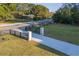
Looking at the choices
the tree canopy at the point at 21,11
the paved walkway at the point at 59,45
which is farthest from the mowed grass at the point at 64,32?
the tree canopy at the point at 21,11

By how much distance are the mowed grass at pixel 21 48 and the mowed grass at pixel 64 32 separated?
18 centimetres

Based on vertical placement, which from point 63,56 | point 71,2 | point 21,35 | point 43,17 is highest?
point 71,2

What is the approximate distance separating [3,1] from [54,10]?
1.97ft

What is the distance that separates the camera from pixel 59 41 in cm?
282

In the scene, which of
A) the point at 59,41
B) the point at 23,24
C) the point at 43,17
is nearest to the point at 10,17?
the point at 23,24

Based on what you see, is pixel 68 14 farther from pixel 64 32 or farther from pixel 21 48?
pixel 21 48

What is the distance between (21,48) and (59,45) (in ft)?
1.46

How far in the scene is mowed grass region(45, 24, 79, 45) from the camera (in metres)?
2.78

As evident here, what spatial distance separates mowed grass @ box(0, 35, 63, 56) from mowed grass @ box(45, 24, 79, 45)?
7.2 inches

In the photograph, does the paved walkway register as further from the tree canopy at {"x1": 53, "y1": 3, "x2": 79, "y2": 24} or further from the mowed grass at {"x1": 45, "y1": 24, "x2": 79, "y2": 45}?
the tree canopy at {"x1": 53, "y1": 3, "x2": 79, "y2": 24}

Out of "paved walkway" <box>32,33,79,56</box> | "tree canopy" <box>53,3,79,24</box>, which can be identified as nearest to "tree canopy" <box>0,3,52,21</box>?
"tree canopy" <box>53,3,79,24</box>

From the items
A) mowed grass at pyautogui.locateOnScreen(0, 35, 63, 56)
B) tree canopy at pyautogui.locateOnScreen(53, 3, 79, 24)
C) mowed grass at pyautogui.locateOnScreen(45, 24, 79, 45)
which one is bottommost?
mowed grass at pyautogui.locateOnScreen(0, 35, 63, 56)

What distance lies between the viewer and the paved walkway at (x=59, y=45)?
2.76 m

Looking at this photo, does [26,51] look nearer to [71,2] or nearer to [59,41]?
[59,41]
